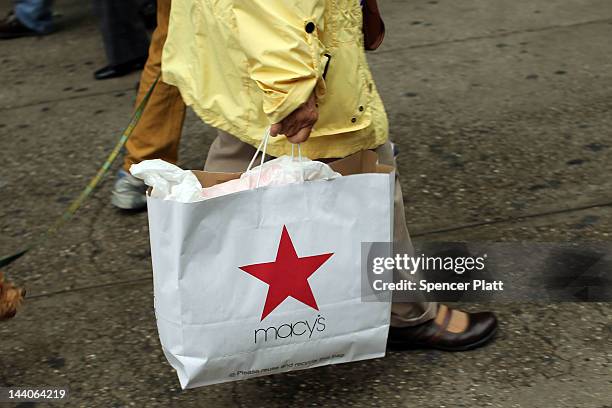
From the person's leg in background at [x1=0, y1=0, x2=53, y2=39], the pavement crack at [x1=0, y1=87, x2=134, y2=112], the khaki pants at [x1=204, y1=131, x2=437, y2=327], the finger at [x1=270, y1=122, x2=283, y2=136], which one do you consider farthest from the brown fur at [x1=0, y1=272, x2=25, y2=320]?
the person's leg in background at [x1=0, y1=0, x2=53, y2=39]

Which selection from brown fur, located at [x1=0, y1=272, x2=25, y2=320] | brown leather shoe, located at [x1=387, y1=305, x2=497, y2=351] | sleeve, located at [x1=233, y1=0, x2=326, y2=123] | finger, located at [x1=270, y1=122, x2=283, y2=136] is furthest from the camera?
brown leather shoe, located at [x1=387, y1=305, x2=497, y2=351]

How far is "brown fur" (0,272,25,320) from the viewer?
2.88 metres

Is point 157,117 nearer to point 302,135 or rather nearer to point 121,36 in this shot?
point 302,135

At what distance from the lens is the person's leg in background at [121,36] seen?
5605 millimetres

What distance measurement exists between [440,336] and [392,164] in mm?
583

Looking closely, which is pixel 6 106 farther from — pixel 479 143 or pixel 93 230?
pixel 479 143

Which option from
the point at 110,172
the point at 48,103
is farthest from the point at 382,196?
the point at 48,103

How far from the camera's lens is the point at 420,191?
14.4 ft

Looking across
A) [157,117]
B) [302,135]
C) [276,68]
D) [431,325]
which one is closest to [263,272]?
[302,135]

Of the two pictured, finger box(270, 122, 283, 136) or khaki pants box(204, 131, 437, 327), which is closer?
finger box(270, 122, 283, 136)

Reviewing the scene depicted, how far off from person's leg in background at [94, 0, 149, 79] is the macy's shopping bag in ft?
9.82

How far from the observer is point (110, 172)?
15.7 ft

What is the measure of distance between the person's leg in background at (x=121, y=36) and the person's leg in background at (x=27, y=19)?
0.95 meters

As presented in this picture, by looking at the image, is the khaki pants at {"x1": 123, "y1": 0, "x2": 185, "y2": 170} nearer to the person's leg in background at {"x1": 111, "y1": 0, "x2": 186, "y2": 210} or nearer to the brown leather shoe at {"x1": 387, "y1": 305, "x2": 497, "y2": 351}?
the person's leg in background at {"x1": 111, "y1": 0, "x2": 186, "y2": 210}
